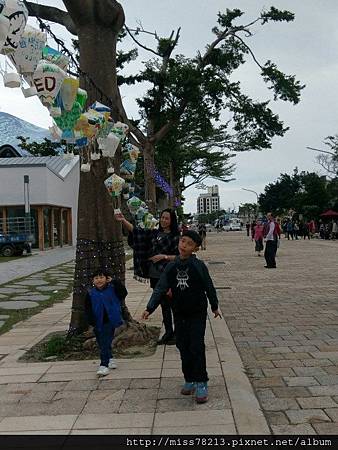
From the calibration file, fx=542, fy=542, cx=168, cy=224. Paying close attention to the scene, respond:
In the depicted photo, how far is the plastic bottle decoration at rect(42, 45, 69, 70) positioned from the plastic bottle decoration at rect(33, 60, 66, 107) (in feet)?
0.43

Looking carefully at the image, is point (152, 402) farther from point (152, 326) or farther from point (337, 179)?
point (337, 179)

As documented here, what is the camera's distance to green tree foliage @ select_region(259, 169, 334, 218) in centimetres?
4934

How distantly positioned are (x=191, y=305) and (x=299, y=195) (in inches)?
2294

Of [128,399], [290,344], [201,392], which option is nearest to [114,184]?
[128,399]

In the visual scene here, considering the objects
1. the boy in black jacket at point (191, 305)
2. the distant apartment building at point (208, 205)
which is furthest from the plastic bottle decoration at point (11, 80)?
the distant apartment building at point (208, 205)

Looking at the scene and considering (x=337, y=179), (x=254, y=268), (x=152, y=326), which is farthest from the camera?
(x=337, y=179)

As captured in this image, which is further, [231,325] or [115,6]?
[231,325]

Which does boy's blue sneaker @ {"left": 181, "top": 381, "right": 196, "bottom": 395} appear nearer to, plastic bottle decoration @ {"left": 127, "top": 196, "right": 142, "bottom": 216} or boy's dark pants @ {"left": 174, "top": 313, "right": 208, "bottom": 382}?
boy's dark pants @ {"left": 174, "top": 313, "right": 208, "bottom": 382}

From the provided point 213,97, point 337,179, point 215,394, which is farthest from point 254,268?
point 337,179

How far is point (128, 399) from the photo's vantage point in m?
4.68

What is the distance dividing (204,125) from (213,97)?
3.48 metres

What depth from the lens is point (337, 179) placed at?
156ft

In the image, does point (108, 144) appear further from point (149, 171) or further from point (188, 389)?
point (149, 171)

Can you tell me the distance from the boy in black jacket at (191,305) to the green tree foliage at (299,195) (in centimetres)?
4570
